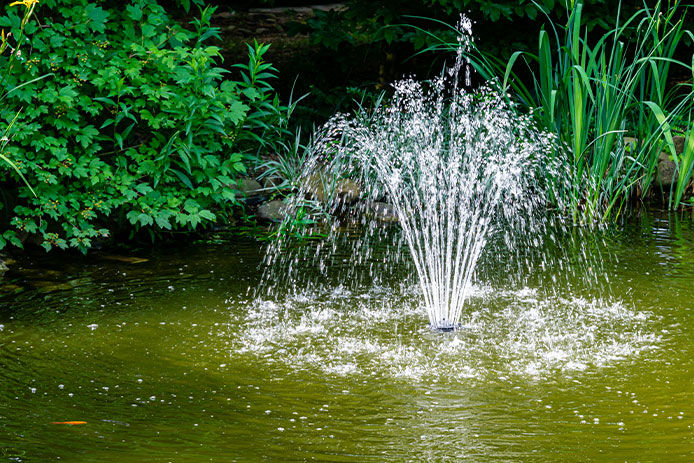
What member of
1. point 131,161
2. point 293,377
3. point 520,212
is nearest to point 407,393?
point 293,377

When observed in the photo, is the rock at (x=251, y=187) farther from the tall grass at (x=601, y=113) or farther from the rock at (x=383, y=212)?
the tall grass at (x=601, y=113)

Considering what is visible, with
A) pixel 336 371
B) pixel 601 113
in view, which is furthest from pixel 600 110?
pixel 336 371

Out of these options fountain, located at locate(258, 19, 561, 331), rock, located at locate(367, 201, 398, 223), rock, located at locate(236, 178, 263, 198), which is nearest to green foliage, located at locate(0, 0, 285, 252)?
fountain, located at locate(258, 19, 561, 331)

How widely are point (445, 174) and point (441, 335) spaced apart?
360 cm

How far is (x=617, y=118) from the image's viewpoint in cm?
682

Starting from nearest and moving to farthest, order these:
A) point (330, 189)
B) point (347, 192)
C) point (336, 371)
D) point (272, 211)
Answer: point (336, 371)
point (272, 211)
point (330, 189)
point (347, 192)

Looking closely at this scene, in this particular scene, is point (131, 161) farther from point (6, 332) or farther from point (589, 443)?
point (589, 443)

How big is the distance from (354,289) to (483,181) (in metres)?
2.76

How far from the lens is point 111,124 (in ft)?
20.0

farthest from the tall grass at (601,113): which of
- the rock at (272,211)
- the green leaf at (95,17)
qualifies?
the green leaf at (95,17)

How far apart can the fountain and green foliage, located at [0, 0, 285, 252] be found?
0.94 metres

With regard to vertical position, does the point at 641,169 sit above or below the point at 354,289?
above

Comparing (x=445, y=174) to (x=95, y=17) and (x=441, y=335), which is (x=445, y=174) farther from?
(x=441, y=335)

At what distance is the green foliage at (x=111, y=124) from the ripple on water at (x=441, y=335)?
157 centimetres
